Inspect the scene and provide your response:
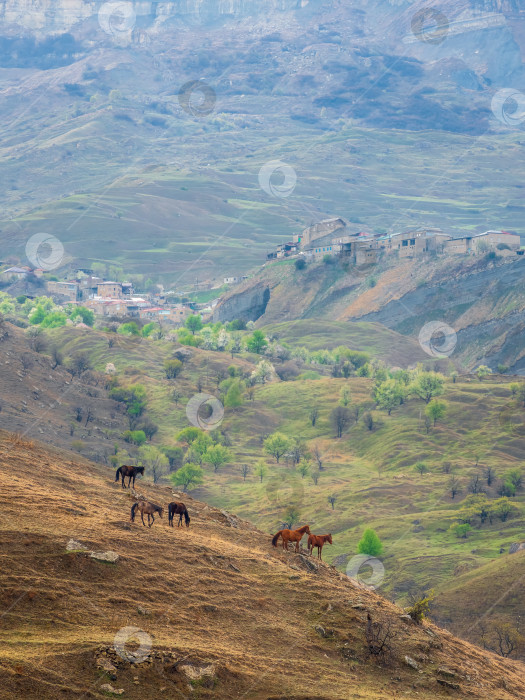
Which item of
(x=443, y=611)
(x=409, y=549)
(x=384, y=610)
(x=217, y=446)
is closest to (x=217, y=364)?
(x=217, y=446)

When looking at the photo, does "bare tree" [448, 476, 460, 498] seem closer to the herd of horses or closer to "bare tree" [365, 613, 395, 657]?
the herd of horses

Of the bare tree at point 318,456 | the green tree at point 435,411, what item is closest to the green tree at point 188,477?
the bare tree at point 318,456

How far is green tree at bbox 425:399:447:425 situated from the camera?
106 meters

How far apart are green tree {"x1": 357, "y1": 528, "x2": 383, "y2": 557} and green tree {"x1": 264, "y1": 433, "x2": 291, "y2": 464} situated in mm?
31348

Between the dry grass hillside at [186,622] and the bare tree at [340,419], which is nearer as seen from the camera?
the dry grass hillside at [186,622]

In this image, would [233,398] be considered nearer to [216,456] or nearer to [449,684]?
[216,456]

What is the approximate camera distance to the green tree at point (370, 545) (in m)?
69.1

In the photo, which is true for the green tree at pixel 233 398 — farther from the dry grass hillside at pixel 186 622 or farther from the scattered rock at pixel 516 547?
the dry grass hillside at pixel 186 622

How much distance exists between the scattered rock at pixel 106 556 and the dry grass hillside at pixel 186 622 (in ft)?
0.34

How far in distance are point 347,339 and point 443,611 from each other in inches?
4789

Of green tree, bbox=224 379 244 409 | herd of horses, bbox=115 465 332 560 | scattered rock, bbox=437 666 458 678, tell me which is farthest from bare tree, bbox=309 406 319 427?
scattered rock, bbox=437 666 458 678

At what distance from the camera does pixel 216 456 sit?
317ft

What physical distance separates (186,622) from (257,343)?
135433 mm

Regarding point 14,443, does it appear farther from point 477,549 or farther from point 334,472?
point 334,472
